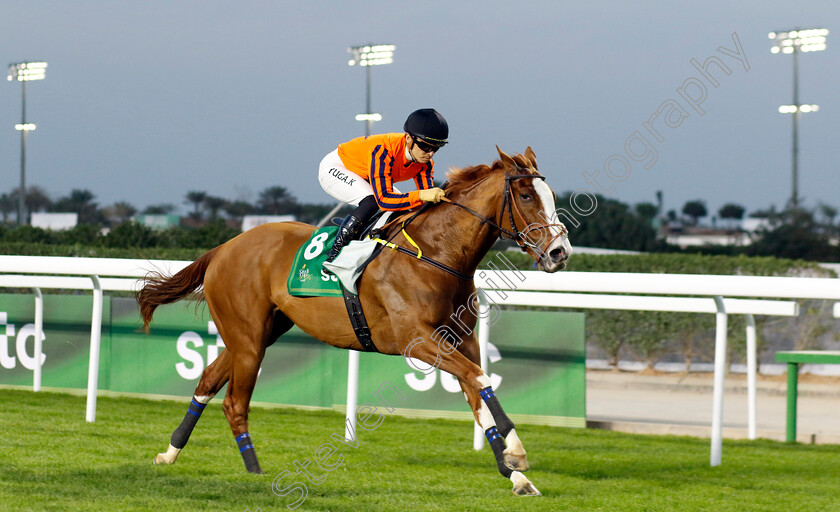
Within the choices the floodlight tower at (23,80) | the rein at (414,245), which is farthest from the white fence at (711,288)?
the floodlight tower at (23,80)

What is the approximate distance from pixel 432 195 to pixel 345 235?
48 cm

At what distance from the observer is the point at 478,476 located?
430 cm

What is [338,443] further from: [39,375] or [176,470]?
[39,375]

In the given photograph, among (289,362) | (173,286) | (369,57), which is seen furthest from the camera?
(369,57)

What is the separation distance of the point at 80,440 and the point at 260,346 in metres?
1.18

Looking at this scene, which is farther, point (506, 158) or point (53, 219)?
point (53, 219)

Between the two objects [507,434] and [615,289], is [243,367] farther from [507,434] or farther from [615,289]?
[615,289]

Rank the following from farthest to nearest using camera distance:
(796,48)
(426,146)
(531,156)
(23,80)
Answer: (23,80)
(796,48)
(426,146)
(531,156)

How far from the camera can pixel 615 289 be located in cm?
467

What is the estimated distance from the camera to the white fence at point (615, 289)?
4445mm

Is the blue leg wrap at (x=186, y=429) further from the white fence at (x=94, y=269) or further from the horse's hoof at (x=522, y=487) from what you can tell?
the horse's hoof at (x=522, y=487)

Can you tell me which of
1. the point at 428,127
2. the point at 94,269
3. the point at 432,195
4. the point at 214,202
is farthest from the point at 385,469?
the point at 214,202

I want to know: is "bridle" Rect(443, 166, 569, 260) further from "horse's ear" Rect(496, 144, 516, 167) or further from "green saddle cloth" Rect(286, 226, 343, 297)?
"green saddle cloth" Rect(286, 226, 343, 297)

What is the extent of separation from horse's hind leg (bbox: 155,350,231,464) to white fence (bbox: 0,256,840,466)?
846 millimetres
